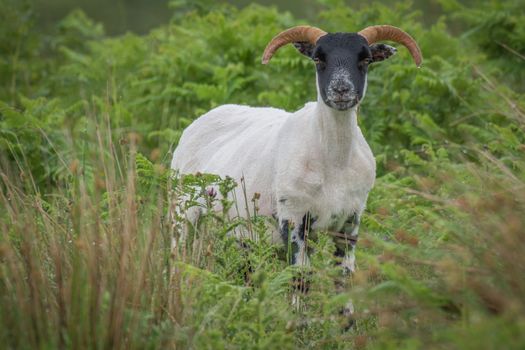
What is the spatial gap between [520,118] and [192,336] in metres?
2.66

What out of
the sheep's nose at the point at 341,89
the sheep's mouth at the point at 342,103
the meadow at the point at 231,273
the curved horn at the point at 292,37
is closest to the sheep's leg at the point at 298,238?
the meadow at the point at 231,273

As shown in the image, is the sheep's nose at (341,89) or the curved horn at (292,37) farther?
the curved horn at (292,37)

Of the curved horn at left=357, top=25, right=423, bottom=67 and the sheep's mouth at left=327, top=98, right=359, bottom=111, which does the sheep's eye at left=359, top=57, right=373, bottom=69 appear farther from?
the sheep's mouth at left=327, top=98, right=359, bottom=111

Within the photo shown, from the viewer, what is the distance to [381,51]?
6.99 metres

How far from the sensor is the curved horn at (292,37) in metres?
6.92

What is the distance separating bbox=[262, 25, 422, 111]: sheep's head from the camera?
6.38m

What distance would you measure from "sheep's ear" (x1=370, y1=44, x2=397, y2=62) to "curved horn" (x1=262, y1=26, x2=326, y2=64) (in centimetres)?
46

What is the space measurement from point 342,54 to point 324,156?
84 centimetres

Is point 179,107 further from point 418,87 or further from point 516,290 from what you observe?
point 516,290

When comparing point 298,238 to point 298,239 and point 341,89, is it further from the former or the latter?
point 341,89

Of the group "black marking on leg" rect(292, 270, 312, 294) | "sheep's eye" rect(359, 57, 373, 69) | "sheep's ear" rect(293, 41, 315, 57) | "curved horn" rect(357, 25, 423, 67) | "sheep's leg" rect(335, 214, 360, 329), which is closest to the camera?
"black marking on leg" rect(292, 270, 312, 294)

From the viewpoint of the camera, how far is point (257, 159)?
23.0 ft

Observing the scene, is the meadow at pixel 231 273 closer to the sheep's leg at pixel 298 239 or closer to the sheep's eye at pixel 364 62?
the sheep's leg at pixel 298 239

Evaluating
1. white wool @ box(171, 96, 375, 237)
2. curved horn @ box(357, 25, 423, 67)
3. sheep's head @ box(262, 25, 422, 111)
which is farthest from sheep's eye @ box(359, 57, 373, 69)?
white wool @ box(171, 96, 375, 237)
